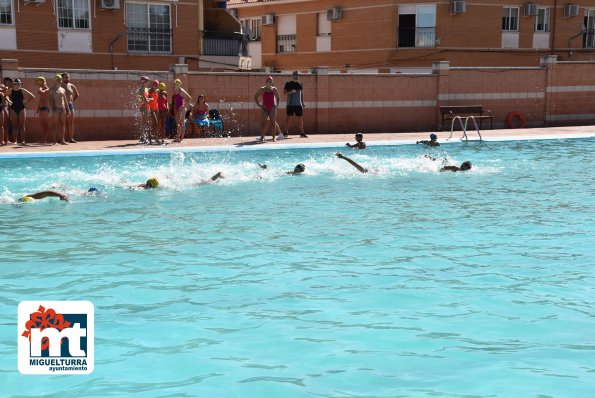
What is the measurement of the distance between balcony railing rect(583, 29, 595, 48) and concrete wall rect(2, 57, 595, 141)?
11.0m

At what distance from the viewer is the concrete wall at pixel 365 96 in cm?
2158

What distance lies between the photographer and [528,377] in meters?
5.82

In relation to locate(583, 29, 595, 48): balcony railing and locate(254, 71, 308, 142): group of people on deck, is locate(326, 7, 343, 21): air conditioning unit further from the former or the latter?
locate(254, 71, 308, 142): group of people on deck

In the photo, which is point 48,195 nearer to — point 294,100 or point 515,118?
point 294,100

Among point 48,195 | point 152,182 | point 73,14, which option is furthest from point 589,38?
point 48,195

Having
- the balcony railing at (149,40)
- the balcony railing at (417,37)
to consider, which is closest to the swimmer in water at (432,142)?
the balcony railing at (149,40)

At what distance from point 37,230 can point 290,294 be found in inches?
193

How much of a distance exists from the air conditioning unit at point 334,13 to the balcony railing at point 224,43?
4.96 m

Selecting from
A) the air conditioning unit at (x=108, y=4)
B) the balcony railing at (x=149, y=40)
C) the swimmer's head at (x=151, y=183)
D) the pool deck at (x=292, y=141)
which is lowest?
the swimmer's head at (x=151, y=183)

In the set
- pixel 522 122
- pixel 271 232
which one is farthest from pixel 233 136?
pixel 271 232

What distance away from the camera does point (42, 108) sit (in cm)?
1986

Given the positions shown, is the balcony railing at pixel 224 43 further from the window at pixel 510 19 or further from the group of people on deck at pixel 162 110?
the window at pixel 510 19

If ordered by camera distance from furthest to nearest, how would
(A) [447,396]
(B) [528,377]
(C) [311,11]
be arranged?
(C) [311,11] < (B) [528,377] < (A) [447,396]

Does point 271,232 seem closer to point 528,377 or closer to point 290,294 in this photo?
point 290,294
